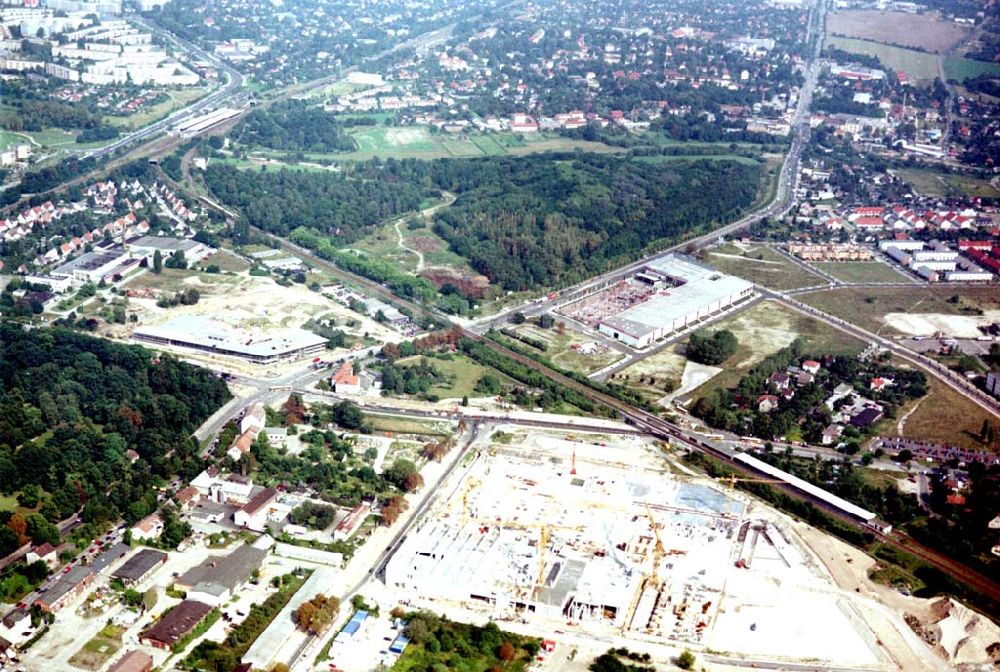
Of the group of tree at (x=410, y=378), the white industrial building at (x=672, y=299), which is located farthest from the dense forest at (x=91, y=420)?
the white industrial building at (x=672, y=299)

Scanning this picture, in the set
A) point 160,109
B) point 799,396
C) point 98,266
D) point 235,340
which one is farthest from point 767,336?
point 160,109

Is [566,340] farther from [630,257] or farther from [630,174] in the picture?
[630,174]

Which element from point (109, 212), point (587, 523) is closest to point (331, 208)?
point (109, 212)

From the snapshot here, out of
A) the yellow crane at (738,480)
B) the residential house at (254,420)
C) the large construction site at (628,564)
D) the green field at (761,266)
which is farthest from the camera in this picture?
the green field at (761,266)

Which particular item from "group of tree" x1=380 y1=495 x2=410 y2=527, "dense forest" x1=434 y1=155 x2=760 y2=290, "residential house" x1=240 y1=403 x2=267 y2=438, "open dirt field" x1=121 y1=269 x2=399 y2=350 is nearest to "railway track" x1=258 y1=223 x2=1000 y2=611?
"open dirt field" x1=121 y1=269 x2=399 y2=350

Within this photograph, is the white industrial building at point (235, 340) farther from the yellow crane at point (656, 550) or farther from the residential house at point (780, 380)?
the residential house at point (780, 380)

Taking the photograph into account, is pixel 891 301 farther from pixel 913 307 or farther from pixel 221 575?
pixel 221 575
